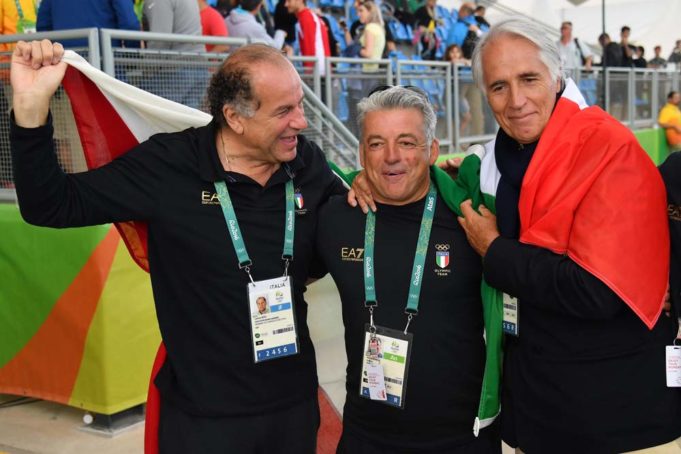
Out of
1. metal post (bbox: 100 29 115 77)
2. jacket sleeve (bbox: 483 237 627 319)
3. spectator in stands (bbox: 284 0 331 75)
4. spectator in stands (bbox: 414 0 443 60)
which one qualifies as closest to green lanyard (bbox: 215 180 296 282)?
jacket sleeve (bbox: 483 237 627 319)

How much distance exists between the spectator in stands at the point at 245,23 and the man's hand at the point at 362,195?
411 cm

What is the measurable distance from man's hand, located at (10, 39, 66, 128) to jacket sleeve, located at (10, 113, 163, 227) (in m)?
0.04

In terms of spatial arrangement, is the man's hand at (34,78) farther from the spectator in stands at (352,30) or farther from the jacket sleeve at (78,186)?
the spectator in stands at (352,30)

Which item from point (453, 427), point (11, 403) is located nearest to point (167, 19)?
point (11, 403)

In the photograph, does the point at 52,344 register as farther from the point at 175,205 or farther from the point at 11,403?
the point at 175,205

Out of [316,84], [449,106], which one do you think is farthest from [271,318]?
[449,106]

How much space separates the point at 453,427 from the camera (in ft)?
7.95

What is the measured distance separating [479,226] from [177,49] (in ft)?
10.4

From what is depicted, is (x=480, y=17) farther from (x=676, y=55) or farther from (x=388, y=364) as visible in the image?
(x=388, y=364)

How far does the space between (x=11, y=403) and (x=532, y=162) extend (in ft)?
13.5

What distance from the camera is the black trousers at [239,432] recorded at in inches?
97.2

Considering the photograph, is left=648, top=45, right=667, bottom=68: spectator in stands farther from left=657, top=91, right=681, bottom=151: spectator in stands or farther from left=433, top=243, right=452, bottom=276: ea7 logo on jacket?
left=433, top=243, right=452, bottom=276: ea7 logo on jacket

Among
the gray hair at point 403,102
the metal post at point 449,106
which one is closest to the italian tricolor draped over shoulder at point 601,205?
the gray hair at point 403,102

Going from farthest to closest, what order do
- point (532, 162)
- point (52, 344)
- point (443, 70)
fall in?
point (443, 70)
point (52, 344)
point (532, 162)
